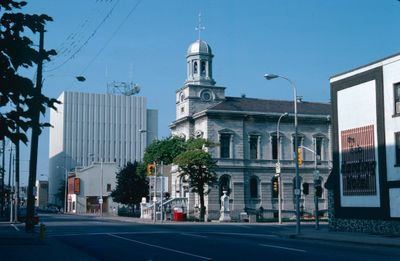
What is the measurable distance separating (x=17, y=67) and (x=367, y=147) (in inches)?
1174

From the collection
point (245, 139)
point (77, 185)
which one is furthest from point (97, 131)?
point (245, 139)

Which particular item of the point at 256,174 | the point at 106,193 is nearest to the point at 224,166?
the point at 256,174

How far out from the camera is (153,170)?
54594mm

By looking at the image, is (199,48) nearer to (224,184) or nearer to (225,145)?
(225,145)

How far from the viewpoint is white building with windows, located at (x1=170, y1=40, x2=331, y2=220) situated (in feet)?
240

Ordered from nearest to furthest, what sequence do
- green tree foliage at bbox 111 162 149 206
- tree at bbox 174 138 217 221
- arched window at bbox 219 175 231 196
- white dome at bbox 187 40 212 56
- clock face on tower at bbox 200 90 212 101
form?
tree at bbox 174 138 217 221 < arched window at bbox 219 175 231 196 < clock face on tower at bbox 200 90 212 101 < white dome at bbox 187 40 212 56 < green tree foliage at bbox 111 162 149 206

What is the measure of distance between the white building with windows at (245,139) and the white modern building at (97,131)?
6647cm

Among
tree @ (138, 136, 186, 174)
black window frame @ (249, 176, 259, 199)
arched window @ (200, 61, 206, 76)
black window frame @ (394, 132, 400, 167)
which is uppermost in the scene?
arched window @ (200, 61, 206, 76)

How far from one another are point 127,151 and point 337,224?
11875cm

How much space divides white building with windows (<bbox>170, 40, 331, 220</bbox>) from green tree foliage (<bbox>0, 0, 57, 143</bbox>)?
209 feet

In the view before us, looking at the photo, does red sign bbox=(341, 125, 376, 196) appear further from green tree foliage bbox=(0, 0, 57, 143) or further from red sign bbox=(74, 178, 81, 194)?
red sign bbox=(74, 178, 81, 194)

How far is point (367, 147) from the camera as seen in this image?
3441 centimetres

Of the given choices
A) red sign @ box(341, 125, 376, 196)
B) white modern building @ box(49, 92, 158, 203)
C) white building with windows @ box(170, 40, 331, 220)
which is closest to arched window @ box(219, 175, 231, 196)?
white building with windows @ box(170, 40, 331, 220)

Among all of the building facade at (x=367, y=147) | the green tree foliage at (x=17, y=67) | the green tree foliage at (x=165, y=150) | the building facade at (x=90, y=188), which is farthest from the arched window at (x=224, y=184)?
the green tree foliage at (x=17, y=67)
